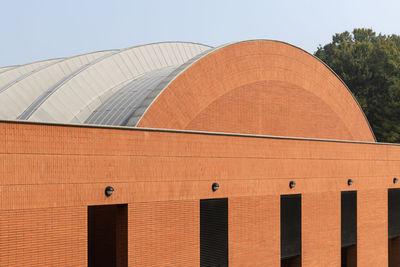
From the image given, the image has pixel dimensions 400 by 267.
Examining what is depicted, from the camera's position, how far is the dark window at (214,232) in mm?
16031

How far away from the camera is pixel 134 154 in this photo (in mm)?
14305

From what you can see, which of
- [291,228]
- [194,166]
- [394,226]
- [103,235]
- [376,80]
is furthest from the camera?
[376,80]

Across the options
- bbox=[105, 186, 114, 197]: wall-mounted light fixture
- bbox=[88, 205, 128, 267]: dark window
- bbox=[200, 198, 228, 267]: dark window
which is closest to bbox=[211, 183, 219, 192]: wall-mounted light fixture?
bbox=[200, 198, 228, 267]: dark window

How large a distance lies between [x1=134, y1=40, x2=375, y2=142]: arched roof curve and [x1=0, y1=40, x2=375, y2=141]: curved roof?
44 mm

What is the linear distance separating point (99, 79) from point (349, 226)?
14.5m

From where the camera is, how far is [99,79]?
25.7 meters

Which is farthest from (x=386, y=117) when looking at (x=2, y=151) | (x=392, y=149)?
(x=2, y=151)

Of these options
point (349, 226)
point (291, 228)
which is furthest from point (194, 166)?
point (349, 226)

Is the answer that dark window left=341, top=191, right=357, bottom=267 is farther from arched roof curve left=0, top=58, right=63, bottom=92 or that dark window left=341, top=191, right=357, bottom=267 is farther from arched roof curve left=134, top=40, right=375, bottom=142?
arched roof curve left=0, top=58, right=63, bottom=92

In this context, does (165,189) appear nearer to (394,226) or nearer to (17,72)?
(394,226)

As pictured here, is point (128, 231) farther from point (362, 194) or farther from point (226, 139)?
point (362, 194)

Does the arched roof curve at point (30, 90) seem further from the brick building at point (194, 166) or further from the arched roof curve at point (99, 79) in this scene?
the arched roof curve at point (99, 79)

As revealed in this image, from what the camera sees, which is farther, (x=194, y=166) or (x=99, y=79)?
(x=99, y=79)

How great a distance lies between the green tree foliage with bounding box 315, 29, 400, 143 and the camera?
→ 50.3 metres
